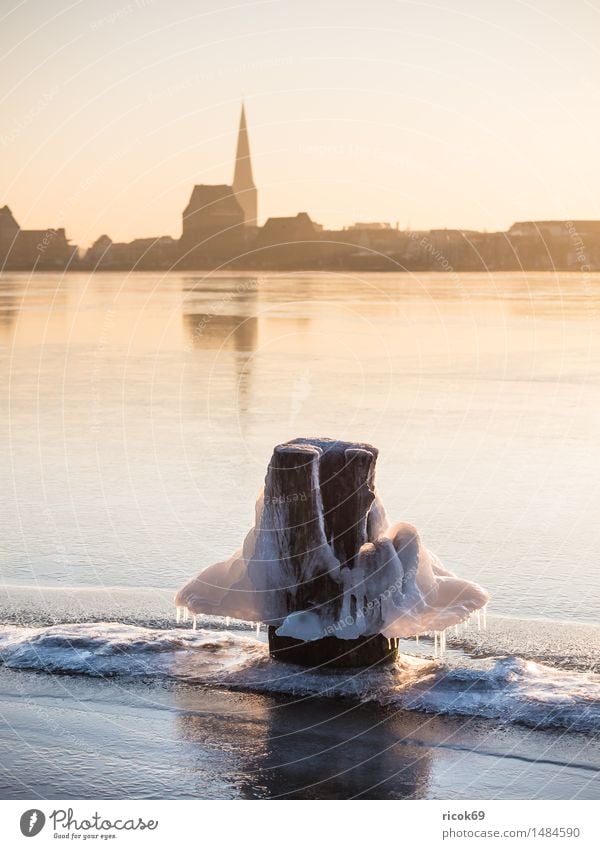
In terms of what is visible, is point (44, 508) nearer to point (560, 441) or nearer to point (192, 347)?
point (560, 441)

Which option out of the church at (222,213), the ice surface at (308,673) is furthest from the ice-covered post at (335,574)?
the church at (222,213)

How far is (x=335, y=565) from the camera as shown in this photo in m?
9.26

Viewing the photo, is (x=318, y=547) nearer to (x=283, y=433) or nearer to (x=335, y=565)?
(x=335, y=565)

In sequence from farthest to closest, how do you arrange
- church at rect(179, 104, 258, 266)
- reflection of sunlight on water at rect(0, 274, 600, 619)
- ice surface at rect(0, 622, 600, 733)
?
1. church at rect(179, 104, 258, 266)
2. reflection of sunlight on water at rect(0, 274, 600, 619)
3. ice surface at rect(0, 622, 600, 733)

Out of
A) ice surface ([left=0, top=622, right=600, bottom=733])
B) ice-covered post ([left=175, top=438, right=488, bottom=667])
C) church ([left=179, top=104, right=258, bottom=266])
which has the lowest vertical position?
ice surface ([left=0, top=622, right=600, bottom=733])

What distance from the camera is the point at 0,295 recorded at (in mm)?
56156

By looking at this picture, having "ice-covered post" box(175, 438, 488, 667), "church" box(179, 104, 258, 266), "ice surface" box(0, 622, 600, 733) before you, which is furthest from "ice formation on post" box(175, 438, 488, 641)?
"church" box(179, 104, 258, 266)

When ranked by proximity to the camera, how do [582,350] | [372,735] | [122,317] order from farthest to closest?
1. [122,317]
2. [582,350]
3. [372,735]

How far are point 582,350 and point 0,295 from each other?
31736mm

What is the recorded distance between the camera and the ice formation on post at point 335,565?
30.0ft

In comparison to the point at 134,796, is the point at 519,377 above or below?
above

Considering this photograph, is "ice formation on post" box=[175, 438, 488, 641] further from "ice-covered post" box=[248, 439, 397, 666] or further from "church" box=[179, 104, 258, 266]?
"church" box=[179, 104, 258, 266]

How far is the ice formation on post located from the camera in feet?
30.0
